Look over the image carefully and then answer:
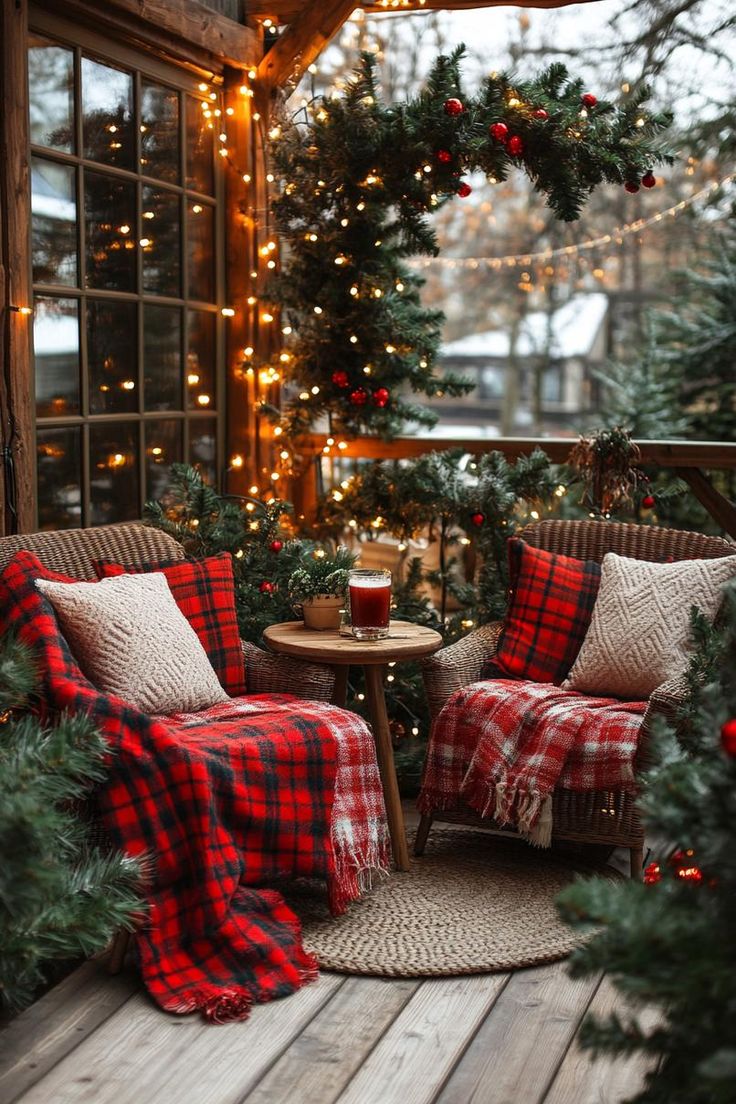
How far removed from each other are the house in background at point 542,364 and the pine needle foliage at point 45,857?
28.6 ft

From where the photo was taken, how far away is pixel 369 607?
308 centimetres

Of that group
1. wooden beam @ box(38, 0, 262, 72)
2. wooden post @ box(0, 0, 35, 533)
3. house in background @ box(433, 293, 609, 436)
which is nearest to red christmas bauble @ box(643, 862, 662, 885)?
wooden post @ box(0, 0, 35, 533)

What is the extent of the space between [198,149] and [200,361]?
719mm

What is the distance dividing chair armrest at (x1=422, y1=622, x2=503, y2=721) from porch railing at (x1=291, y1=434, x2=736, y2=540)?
1.22m

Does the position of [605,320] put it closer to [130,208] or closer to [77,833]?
[130,208]

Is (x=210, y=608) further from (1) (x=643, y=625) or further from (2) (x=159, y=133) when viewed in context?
(2) (x=159, y=133)

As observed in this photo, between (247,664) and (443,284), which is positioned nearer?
(247,664)

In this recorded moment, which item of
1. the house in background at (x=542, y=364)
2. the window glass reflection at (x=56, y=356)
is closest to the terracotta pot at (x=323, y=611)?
the window glass reflection at (x=56, y=356)

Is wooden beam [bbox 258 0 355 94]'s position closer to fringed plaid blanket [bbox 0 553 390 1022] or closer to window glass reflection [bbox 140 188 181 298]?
window glass reflection [bbox 140 188 181 298]

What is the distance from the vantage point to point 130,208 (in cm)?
379

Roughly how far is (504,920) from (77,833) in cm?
100

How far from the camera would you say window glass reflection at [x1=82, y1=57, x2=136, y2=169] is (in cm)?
356

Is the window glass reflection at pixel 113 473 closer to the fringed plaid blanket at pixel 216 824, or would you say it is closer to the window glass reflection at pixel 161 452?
the window glass reflection at pixel 161 452

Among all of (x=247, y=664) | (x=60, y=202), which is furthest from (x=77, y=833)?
(x=60, y=202)
